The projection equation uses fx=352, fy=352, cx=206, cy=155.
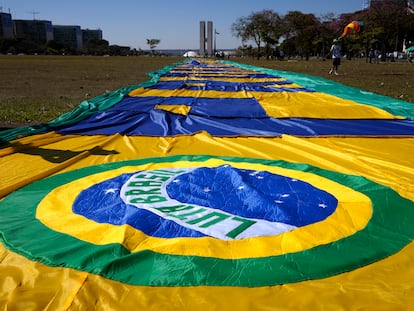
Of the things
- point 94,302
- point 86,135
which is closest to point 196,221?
point 94,302

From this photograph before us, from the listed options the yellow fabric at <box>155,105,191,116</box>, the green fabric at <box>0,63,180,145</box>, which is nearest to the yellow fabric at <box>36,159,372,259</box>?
the green fabric at <box>0,63,180,145</box>

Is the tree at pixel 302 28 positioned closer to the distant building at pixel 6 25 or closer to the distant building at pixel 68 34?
the distant building at pixel 6 25

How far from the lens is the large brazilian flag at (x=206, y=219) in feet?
5.18

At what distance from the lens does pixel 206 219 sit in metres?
2.21

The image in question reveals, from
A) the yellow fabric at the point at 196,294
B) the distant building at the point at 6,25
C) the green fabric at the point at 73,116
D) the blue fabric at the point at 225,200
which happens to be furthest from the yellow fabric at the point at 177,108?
the distant building at the point at 6,25

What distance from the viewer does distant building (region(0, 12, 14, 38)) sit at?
8731cm

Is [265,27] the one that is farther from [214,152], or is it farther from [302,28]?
[214,152]

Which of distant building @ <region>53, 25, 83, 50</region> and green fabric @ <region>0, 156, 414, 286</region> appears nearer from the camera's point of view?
green fabric @ <region>0, 156, 414, 286</region>

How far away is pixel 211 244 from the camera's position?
1938mm

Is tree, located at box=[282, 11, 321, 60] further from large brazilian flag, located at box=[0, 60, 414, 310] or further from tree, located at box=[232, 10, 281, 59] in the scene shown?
large brazilian flag, located at box=[0, 60, 414, 310]

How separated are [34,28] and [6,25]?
14184mm

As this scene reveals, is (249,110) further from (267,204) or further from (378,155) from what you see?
(267,204)

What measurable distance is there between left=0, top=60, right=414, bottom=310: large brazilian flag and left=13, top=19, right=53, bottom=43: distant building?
111711mm

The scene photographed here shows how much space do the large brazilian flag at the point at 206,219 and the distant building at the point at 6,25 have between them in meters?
100
